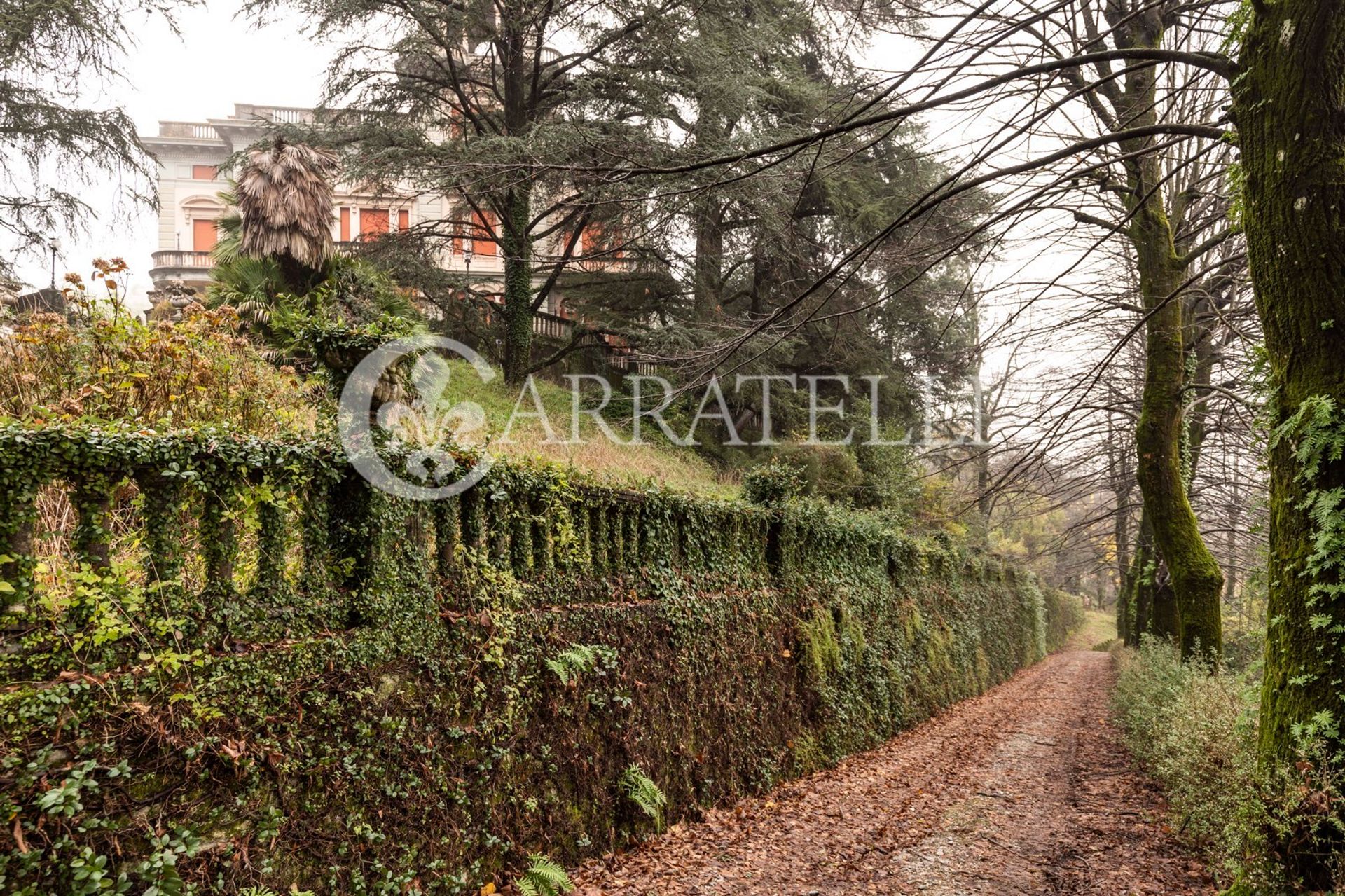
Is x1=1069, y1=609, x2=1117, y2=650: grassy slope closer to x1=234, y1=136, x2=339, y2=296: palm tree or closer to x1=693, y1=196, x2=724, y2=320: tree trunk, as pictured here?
x1=693, y1=196, x2=724, y2=320: tree trunk

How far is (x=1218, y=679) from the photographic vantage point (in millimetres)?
8586

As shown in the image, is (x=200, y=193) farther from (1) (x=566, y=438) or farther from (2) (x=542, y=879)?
(2) (x=542, y=879)

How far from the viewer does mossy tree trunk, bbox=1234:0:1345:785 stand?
14.6 ft

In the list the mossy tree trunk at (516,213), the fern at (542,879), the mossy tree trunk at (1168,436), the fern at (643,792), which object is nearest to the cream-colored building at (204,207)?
the mossy tree trunk at (516,213)

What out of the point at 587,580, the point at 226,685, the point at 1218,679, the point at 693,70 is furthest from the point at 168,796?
the point at 693,70

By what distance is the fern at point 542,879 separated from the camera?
5.03m

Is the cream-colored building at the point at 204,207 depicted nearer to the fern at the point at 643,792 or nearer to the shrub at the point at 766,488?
the shrub at the point at 766,488

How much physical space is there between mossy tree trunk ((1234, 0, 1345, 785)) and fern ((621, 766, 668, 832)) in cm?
409

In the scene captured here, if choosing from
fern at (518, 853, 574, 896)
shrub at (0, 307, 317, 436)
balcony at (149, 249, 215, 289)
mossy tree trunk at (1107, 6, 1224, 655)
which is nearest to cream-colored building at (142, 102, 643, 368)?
balcony at (149, 249, 215, 289)

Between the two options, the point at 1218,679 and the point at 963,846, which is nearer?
the point at 963,846

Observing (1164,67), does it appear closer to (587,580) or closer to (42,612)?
(587,580)

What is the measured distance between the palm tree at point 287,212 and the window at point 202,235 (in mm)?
20111

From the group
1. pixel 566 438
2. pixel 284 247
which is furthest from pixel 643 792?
pixel 284 247

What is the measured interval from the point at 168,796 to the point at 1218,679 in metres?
9.33
